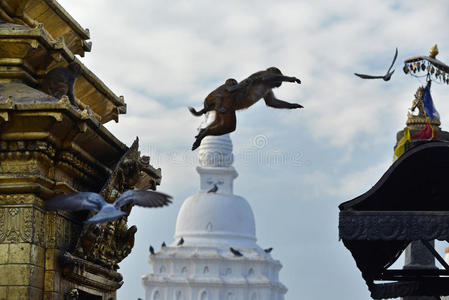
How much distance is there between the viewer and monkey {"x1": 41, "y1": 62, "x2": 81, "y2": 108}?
1116 centimetres

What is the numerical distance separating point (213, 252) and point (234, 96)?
79.8 metres

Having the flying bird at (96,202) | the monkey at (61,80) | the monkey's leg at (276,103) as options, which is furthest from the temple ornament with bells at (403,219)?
the monkey at (61,80)

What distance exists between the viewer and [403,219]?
9.05 meters

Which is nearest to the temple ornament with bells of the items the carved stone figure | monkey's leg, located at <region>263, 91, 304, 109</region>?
monkey's leg, located at <region>263, 91, 304, 109</region>

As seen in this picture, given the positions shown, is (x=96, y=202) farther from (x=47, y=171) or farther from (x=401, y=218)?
(x=401, y=218)

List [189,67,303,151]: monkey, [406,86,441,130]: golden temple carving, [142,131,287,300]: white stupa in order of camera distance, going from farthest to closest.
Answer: [142,131,287,300]: white stupa, [406,86,441,130]: golden temple carving, [189,67,303,151]: monkey

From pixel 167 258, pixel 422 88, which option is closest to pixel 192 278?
pixel 167 258

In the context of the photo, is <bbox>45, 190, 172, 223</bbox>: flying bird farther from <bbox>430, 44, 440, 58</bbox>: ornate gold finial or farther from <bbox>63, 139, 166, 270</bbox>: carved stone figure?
<bbox>430, 44, 440, 58</bbox>: ornate gold finial

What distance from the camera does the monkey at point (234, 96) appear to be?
10.3m

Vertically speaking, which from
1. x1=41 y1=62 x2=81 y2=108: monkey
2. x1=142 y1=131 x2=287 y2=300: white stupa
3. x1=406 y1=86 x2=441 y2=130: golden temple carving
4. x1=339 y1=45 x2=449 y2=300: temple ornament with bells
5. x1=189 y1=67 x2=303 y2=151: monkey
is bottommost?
x1=339 y1=45 x2=449 y2=300: temple ornament with bells

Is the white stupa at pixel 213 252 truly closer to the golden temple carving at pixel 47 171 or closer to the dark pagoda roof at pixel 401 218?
the golden temple carving at pixel 47 171

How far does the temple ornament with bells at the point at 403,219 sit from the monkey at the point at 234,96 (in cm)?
148

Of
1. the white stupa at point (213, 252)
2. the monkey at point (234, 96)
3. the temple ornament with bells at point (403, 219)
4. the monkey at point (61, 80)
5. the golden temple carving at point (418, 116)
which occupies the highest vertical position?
the white stupa at point (213, 252)

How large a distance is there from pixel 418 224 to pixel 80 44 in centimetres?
567
